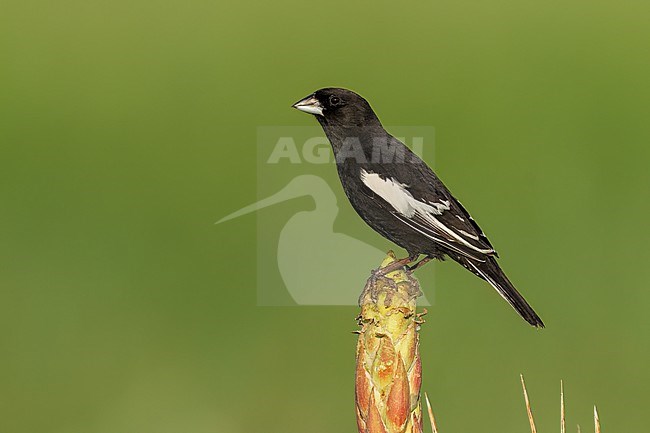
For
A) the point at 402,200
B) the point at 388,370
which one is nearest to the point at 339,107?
the point at 402,200

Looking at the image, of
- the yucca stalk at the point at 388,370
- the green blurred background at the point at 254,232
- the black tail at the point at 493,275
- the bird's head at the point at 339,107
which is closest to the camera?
the yucca stalk at the point at 388,370

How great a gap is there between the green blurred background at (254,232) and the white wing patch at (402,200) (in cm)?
187

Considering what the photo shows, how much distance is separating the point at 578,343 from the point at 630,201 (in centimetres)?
111

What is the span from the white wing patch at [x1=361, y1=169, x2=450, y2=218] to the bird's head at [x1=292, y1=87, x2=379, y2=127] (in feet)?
1.26

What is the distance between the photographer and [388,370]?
1.74m

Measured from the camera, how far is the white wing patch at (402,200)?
2.96 m

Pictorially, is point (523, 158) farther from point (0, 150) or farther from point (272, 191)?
point (0, 150)

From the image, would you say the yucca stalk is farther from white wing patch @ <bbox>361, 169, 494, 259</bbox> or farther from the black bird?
white wing patch @ <bbox>361, 169, 494, 259</bbox>

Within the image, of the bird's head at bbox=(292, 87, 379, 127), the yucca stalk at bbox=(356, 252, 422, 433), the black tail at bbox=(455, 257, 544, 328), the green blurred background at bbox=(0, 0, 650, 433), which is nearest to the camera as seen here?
the yucca stalk at bbox=(356, 252, 422, 433)

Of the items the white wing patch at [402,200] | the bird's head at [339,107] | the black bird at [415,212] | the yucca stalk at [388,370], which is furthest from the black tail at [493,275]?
the yucca stalk at [388,370]

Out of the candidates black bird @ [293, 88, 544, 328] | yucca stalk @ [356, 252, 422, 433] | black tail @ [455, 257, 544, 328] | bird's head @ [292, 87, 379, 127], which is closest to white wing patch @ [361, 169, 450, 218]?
black bird @ [293, 88, 544, 328]

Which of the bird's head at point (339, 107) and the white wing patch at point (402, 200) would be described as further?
the bird's head at point (339, 107)

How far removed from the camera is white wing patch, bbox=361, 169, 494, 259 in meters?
2.94

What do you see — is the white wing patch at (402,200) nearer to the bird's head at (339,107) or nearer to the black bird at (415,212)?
the black bird at (415,212)
